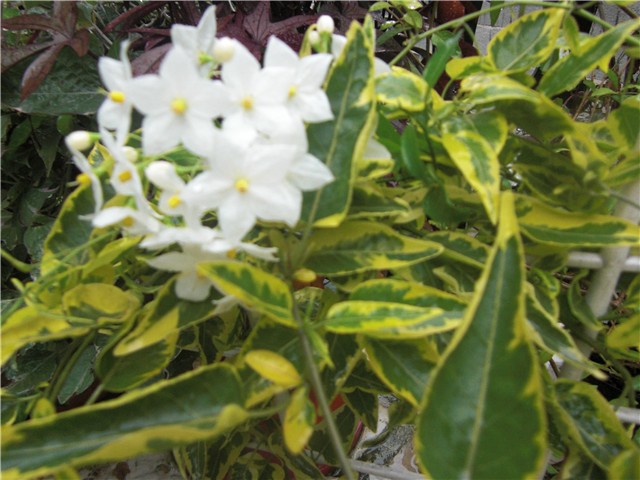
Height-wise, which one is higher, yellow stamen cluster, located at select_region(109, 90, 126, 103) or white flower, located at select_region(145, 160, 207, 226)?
yellow stamen cluster, located at select_region(109, 90, 126, 103)

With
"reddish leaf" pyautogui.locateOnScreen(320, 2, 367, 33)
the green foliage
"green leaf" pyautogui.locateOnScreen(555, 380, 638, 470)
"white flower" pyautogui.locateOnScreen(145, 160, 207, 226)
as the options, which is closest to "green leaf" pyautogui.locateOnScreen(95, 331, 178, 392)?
the green foliage

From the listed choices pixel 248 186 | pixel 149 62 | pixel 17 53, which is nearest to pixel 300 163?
pixel 248 186

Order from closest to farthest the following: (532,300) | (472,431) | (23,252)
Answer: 1. (472,431)
2. (532,300)
3. (23,252)

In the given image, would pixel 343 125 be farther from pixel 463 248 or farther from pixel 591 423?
pixel 591 423

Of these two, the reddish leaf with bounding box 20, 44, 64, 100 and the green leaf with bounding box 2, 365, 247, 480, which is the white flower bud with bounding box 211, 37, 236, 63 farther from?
the reddish leaf with bounding box 20, 44, 64, 100

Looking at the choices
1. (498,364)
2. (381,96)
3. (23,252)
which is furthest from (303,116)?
(23,252)

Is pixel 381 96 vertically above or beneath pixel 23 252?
above

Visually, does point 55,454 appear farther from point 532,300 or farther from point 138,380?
point 532,300
